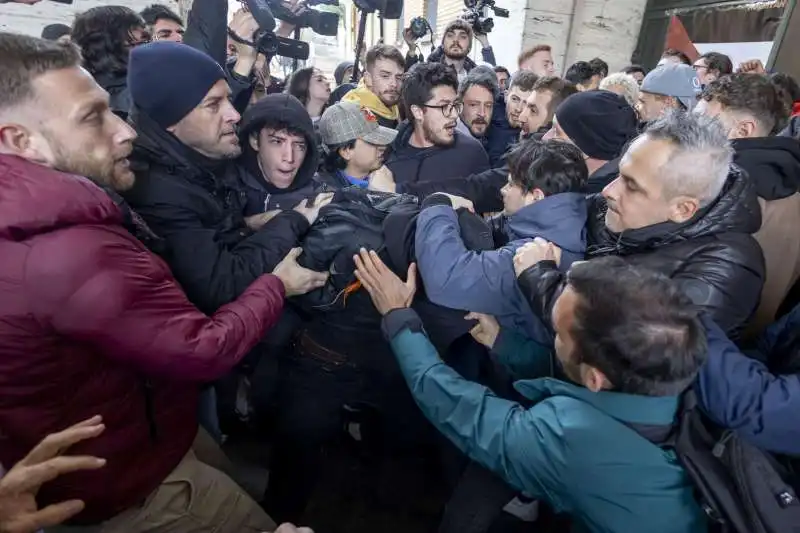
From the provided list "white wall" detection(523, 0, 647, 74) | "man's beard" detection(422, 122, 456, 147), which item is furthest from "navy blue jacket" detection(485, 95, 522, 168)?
"white wall" detection(523, 0, 647, 74)

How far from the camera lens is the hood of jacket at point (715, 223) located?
1456 mm

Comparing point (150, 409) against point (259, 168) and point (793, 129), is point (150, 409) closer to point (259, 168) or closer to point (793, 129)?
point (259, 168)

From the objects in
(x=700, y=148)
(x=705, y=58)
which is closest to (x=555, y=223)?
(x=700, y=148)

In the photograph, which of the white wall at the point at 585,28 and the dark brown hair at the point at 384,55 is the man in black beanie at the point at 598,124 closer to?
the dark brown hair at the point at 384,55

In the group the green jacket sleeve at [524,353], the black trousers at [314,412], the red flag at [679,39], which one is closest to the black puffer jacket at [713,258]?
the green jacket sleeve at [524,353]

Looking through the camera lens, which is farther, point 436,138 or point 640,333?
point 436,138

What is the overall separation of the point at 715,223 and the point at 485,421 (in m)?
0.96

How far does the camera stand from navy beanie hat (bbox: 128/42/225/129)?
67.6 inches

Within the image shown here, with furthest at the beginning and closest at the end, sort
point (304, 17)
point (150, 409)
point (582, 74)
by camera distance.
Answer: point (582, 74), point (304, 17), point (150, 409)

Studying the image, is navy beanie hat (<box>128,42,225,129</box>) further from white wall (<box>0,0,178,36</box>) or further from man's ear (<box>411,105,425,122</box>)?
white wall (<box>0,0,178,36</box>)

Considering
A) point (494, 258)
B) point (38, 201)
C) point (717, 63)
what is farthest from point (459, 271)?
point (717, 63)

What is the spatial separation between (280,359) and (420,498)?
1.12m

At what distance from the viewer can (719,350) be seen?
1268mm

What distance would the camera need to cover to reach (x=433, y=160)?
2994mm
